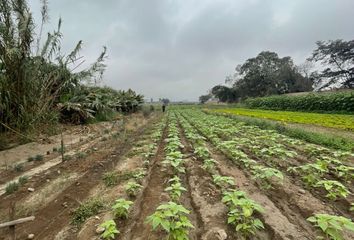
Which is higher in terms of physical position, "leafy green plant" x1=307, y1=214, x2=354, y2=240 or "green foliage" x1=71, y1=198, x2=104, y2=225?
"leafy green plant" x1=307, y1=214, x2=354, y2=240

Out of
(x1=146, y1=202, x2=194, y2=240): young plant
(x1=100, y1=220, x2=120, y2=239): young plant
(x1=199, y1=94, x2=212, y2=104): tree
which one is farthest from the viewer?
(x1=199, y1=94, x2=212, y2=104): tree

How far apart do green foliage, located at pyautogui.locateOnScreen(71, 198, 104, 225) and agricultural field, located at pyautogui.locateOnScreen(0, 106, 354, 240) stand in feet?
0.04

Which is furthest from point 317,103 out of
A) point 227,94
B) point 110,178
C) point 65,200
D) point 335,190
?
point 227,94

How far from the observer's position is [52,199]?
378cm

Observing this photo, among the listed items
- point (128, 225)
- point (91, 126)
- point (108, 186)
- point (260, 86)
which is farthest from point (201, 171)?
point (260, 86)

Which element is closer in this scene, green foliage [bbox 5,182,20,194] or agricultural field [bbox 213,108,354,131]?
green foliage [bbox 5,182,20,194]

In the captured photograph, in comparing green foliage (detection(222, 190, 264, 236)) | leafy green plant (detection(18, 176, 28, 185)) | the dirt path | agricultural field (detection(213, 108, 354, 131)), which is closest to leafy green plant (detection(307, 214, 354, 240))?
green foliage (detection(222, 190, 264, 236))

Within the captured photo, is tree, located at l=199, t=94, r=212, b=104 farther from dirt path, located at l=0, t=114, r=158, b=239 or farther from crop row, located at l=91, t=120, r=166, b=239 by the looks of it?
crop row, located at l=91, t=120, r=166, b=239

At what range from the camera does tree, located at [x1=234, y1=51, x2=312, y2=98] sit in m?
48.3

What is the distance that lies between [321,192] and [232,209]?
1699mm

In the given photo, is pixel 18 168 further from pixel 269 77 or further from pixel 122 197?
pixel 269 77

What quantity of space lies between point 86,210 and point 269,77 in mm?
51696

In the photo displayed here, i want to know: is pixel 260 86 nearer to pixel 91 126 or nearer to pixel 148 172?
pixel 91 126

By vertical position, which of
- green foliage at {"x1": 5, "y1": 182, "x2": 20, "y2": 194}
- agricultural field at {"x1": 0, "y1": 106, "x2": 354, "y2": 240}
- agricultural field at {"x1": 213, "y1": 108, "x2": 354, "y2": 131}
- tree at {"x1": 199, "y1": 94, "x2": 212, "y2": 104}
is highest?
green foliage at {"x1": 5, "y1": 182, "x2": 20, "y2": 194}
